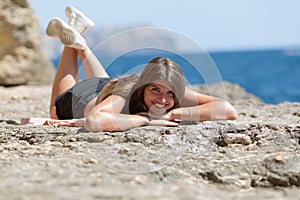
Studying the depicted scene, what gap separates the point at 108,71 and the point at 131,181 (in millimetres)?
1765

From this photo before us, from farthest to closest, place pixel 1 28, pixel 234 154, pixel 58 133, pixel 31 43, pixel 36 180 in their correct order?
1. pixel 31 43
2. pixel 1 28
3. pixel 58 133
4. pixel 234 154
5. pixel 36 180

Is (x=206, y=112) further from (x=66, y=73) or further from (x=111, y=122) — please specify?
(x=66, y=73)

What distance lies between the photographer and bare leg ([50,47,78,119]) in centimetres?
505

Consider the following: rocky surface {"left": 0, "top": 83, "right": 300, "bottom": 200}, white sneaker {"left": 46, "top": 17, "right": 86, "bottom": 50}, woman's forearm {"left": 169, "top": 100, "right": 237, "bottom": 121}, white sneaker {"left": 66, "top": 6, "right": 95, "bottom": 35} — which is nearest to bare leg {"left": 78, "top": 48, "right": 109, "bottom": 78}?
white sneaker {"left": 46, "top": 17, "right": 86, "bottom": 50}

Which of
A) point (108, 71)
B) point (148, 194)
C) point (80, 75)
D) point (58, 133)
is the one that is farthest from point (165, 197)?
point (80, 75)

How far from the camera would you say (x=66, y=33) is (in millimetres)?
4984

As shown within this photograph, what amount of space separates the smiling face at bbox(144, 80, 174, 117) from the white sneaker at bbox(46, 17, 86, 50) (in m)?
1.46

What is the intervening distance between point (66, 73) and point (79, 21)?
563mm

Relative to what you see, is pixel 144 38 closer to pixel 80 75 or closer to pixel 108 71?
pixel 108 71

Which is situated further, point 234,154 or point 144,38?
point 144,38

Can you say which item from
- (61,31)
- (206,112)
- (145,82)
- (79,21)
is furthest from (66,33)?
(206,112)

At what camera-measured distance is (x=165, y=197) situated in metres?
2.31

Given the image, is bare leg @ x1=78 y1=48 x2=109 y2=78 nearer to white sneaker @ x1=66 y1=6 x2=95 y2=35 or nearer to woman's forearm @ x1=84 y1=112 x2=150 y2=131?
white sneaker @ x1=66 y1=6 x2=95 y2=35

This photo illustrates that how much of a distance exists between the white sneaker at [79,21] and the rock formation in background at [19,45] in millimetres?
5025
